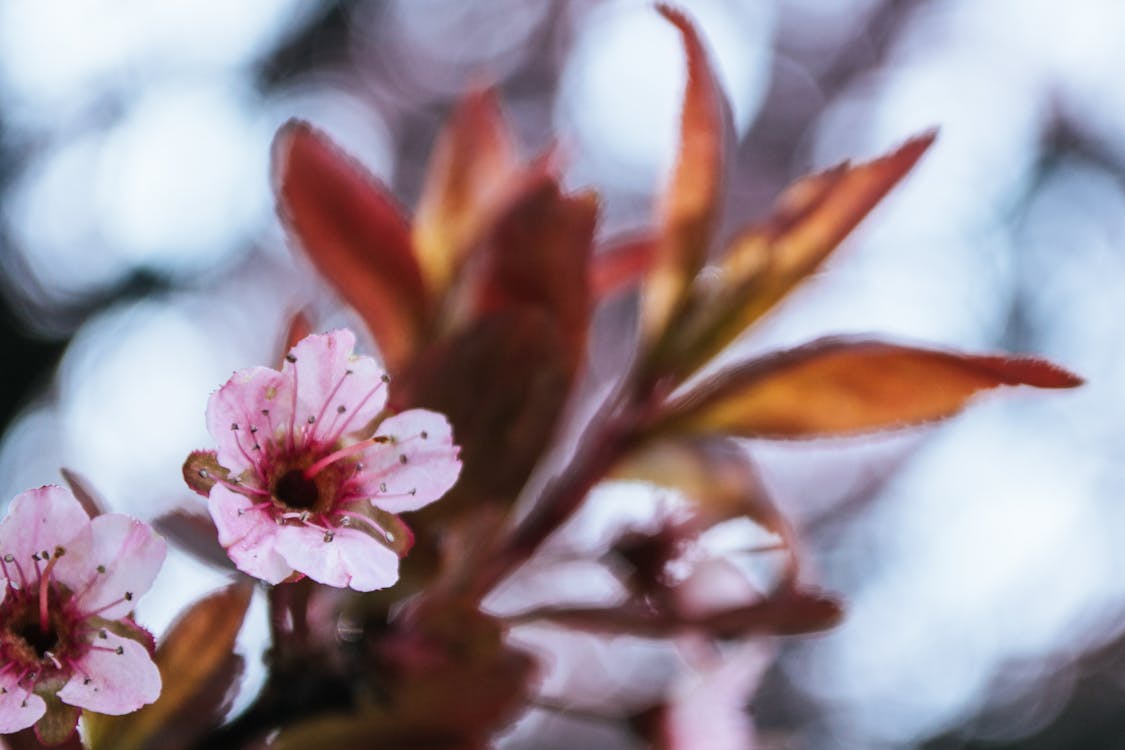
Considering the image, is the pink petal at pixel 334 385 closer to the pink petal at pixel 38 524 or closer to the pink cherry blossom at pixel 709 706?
the pink petal at pixel 38 524

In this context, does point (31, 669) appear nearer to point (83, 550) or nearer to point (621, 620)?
point (83, 550)

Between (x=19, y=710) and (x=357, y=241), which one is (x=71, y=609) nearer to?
(x=19, y=710)

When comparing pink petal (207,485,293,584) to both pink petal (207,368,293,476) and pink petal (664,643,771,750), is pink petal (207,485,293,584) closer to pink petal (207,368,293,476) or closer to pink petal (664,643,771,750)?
pink petal (207,368,293,476)

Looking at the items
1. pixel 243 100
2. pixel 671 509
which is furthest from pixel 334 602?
pixel 243 100

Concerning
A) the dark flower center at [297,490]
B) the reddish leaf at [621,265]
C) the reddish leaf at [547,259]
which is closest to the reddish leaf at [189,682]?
the dark flower center at [297,490]

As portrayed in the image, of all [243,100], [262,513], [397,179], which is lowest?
[397,179]

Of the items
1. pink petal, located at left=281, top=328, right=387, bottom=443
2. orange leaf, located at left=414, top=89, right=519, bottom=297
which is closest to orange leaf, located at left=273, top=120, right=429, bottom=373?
orange leaf, located at left=414, top=89, right=519, bottom=297

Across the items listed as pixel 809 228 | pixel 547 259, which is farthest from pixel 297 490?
pixel 809 228
